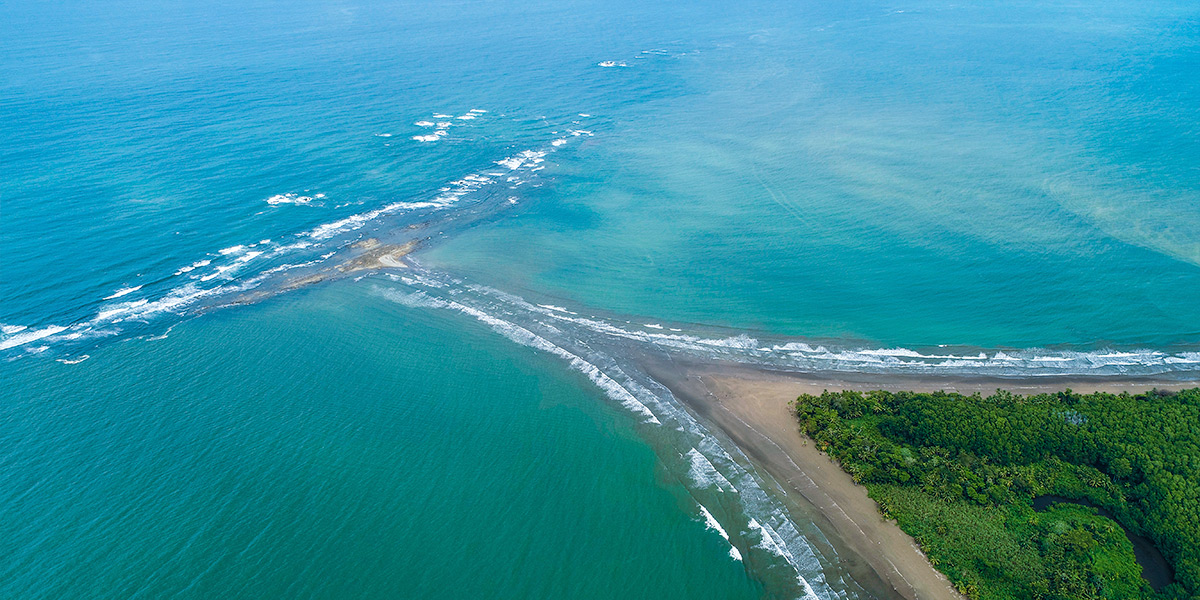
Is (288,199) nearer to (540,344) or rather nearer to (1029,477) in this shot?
(540,344)

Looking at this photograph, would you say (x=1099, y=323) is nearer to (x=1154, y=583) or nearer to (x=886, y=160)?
(x=1154, y=583)

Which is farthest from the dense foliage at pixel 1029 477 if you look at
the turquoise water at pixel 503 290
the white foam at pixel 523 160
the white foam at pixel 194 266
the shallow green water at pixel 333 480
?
the white foam at pixel 194 266

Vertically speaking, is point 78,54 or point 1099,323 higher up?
point 78,54

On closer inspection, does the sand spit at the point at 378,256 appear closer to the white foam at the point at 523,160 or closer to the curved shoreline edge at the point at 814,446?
the white foam at the point at 523,160

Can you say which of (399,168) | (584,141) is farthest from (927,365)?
(399,168)

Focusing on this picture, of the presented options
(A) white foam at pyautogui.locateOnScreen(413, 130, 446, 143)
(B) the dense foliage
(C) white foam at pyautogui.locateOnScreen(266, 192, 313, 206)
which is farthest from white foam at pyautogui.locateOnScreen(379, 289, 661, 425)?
(A) white foam at pyautogui.locateOnScreen(413, 130, 446, 143)

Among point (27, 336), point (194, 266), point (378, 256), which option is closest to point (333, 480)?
point (378, 256)
